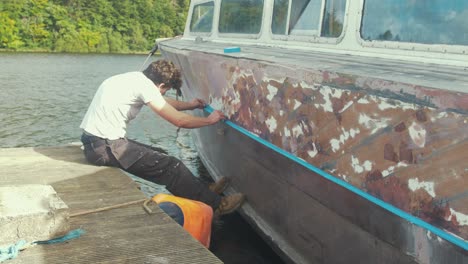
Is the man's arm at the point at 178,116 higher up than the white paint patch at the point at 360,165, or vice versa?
the white paint patch at the point at 360,165

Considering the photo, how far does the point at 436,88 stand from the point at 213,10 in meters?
5.04

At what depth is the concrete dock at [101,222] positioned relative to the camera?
122 inches

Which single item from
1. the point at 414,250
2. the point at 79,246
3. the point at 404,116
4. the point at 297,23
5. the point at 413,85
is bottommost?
the point at 79,246

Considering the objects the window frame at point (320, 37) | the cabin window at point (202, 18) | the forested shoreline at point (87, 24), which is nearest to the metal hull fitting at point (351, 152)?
the window frame at point (320, 37)

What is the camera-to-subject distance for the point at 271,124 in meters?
3.61

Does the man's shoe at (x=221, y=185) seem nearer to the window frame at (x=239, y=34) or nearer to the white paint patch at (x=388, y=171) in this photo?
the window frame at (x=239, y=34)

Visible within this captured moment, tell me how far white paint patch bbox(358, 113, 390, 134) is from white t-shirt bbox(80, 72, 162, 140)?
2.31m

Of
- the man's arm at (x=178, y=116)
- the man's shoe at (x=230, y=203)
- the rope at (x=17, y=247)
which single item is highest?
the man's arm at (x=178, y=116)

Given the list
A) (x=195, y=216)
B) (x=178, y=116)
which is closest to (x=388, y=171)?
(x=195, y=216)

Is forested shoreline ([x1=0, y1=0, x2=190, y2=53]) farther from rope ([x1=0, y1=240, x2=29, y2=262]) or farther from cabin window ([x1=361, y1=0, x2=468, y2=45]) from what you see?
rope ([x1=0, y1=240, x2=29, y2=262])

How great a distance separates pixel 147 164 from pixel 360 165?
2.54 metres

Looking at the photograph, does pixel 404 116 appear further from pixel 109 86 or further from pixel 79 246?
pixel 109 86

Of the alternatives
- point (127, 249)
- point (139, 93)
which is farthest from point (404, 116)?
point (139, 93)

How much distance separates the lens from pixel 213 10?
6934mm
